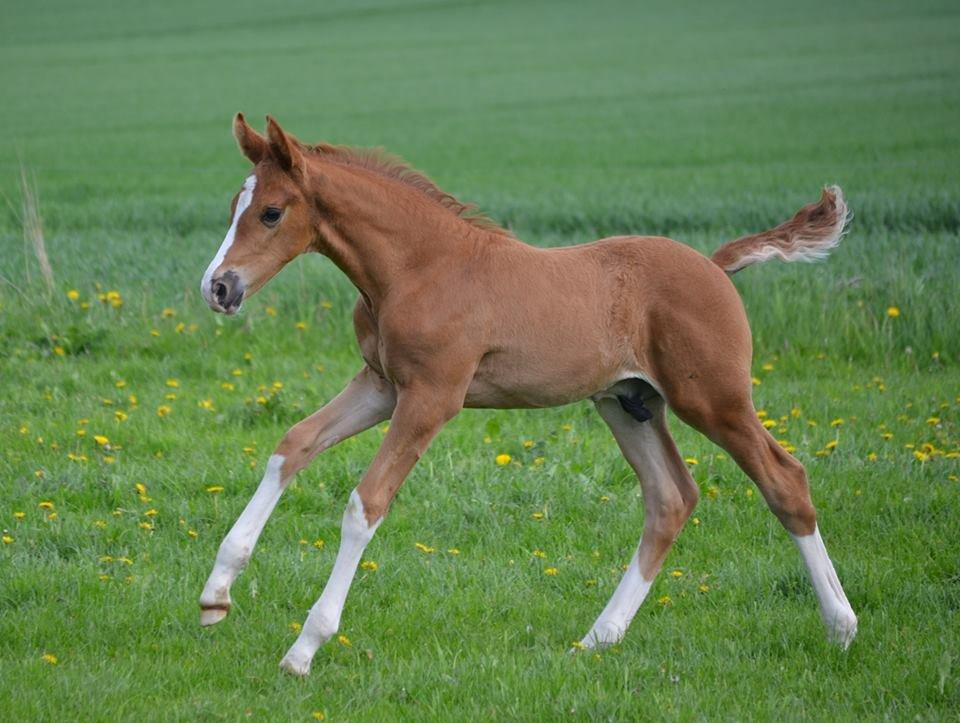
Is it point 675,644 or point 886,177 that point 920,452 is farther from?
point 886,177

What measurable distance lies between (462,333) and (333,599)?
1.20m

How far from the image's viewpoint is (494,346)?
18.7 feet

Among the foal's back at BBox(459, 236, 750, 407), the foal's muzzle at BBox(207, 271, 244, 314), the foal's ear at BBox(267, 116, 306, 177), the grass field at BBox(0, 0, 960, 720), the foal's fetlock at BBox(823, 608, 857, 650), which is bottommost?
the grass field at BBox(0, 0, 960, 720)

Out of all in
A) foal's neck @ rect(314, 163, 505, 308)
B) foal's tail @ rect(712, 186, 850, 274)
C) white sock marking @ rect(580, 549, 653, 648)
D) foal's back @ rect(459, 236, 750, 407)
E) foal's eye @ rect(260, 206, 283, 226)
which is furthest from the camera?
foal's tail @ rect(712, 186, 850, 274)

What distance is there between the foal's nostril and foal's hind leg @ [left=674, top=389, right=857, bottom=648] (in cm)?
201

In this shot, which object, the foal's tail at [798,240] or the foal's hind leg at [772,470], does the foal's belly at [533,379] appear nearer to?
the foal's hind leg at [772,470]

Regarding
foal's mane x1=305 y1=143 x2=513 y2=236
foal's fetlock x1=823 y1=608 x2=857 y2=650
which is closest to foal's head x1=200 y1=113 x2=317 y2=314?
foal's mane x1=305 y1=143 x2=513 y2=236

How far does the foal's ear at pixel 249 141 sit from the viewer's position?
548 cm

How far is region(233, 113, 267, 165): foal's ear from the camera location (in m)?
5.48

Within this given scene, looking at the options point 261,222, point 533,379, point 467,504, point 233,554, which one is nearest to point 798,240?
point 533,379

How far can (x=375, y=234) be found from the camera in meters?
5.70

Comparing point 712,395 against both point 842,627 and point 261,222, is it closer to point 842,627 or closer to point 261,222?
point 842,627

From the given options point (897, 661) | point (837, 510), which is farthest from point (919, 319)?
point (897, 661)

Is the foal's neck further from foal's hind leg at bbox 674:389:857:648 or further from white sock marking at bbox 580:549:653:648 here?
white sock marking at bbox 580:549:653:648
